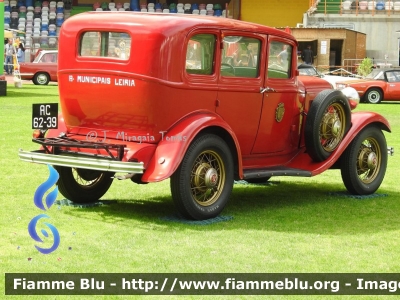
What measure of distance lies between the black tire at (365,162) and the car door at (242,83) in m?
1.30

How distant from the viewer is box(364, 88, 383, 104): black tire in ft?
93.5

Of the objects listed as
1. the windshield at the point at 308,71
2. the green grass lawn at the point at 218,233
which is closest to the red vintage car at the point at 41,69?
the windshield at the point at 308,71

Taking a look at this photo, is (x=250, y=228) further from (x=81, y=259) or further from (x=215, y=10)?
(x=215, y=10)

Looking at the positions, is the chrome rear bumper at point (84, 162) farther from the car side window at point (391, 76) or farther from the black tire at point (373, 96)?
the car side window at point (391, 76)

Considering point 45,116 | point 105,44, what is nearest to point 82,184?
point 45,116

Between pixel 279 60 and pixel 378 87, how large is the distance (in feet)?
65.7

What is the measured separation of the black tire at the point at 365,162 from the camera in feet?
31.1

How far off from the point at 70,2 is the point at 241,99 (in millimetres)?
44720

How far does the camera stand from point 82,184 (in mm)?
8836

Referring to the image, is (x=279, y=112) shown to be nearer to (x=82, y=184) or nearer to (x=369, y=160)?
(x=369, y=160)

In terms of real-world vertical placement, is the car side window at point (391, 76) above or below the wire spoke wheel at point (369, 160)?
below

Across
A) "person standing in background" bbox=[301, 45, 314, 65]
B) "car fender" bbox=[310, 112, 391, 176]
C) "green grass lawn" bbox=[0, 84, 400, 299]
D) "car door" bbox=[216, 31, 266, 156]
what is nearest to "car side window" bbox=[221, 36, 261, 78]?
"car door" bbox=[216, 31, 266, 156]

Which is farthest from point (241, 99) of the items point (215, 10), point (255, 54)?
point (215, 10)

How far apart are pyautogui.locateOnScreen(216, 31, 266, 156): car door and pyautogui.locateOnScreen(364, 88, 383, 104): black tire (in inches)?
796
